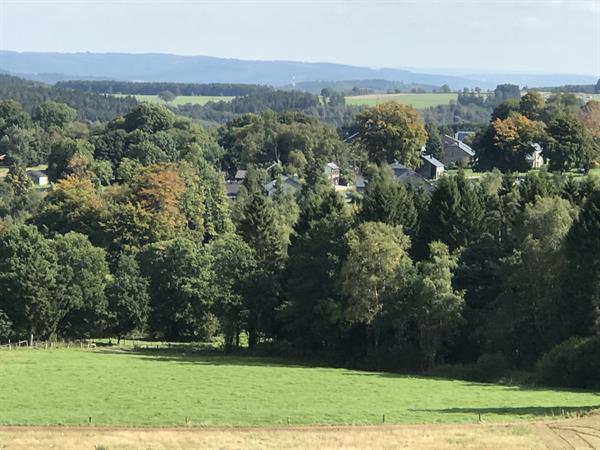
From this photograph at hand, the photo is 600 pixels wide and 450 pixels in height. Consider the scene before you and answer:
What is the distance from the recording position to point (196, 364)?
207ft

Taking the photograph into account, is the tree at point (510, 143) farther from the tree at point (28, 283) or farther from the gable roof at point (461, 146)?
the tree at point (28, 283)

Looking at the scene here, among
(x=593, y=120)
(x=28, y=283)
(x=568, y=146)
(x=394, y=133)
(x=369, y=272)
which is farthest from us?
(x=593, y=120)

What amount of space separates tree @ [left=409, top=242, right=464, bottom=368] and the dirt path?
18.6 metres

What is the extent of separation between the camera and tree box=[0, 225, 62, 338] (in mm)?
72125

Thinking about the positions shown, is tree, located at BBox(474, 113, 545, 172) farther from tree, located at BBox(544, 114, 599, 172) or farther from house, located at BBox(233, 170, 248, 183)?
house, located at BBox(233, 170, 248, 183)

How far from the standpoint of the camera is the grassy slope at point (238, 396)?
42.9m

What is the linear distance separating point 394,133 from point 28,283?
242 ft

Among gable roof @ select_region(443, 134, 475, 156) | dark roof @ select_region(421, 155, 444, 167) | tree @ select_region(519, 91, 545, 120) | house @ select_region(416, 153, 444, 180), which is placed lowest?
house @ select_region(416, 153, 444, 180)

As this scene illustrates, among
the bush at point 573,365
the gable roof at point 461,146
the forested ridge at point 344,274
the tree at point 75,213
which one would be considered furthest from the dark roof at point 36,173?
the bush at point 573,365

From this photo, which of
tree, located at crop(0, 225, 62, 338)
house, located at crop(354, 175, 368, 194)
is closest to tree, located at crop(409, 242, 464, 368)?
tree, located at crop(0, 225, 62, 338)

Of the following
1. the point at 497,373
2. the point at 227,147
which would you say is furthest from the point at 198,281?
the point at 227,147

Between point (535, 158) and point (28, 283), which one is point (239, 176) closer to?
point (535, 158)

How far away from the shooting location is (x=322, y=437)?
39375mm

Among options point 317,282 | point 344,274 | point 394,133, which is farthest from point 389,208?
point 394,133
